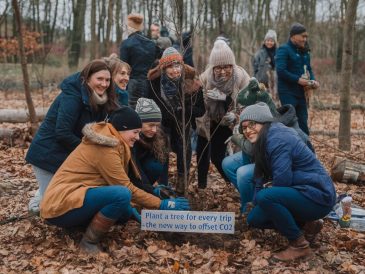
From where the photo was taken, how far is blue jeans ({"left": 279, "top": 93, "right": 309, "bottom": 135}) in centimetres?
649

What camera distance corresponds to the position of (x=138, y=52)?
6488 mm

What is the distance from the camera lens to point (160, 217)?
368 cm

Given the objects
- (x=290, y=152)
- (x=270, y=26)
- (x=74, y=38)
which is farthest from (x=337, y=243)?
(x=74, y=38)

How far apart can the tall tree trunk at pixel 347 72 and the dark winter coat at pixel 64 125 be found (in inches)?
177

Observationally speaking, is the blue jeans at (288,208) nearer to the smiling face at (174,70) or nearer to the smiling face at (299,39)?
the smiling face at (174,70)

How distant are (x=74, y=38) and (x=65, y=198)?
23.1 m

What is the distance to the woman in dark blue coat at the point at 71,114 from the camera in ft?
13.1

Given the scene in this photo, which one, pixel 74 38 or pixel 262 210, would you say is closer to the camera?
pixel 262 210

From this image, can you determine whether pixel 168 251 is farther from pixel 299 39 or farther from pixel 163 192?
pixel 299 39

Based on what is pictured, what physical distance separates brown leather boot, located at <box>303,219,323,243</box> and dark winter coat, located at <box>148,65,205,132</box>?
4.92ft

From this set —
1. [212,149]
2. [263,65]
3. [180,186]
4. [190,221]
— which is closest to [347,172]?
[212,149]

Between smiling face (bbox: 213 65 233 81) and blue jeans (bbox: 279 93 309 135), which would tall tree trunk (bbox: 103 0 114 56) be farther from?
smiling face (bbox: 213 65 233 81)

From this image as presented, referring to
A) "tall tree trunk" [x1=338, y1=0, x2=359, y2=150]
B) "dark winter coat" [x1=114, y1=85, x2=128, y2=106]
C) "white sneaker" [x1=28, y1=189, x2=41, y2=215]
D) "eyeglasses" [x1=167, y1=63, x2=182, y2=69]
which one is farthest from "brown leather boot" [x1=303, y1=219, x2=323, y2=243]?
"tall tree trunk" [x1=338, y1=0, x2=359, y2=150]

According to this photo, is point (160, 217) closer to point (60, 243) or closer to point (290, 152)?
point (60, 243)
